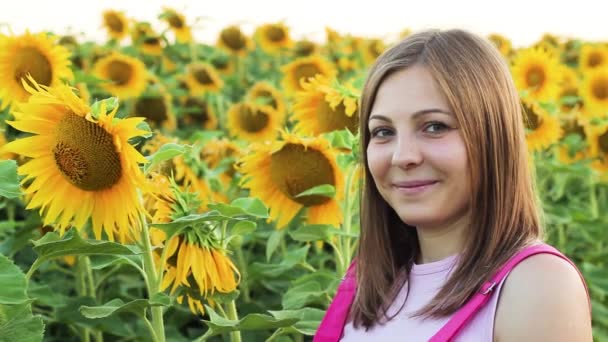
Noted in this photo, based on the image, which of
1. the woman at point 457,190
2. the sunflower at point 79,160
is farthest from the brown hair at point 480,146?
the sunflower at point 79,160

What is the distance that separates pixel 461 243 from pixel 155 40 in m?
3.58

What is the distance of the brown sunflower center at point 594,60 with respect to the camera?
16.5ft

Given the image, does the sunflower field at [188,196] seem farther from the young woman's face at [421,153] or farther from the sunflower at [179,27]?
the sunflower at [179,27]

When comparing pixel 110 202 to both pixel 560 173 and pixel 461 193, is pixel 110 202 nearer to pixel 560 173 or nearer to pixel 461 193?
pixel 461 193

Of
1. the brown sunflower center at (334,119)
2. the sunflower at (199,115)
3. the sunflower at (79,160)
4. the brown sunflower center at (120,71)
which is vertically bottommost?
the sunflower at (199,115)

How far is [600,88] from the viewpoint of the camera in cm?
421

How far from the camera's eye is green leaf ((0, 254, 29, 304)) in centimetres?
156

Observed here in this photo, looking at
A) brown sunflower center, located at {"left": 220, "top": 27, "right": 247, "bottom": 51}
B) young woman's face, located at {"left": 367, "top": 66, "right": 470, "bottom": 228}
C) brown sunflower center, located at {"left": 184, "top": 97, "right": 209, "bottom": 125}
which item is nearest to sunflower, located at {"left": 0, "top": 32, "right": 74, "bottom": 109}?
young woman's face, located at {"left": 367, "top": 66, "right": 470, "bottom": 228}

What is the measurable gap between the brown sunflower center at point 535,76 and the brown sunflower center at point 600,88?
32cm

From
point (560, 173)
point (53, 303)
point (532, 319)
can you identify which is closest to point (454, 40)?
point (532, 319)

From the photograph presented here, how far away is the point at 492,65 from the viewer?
5.64 feet

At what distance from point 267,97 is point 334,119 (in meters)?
1.43

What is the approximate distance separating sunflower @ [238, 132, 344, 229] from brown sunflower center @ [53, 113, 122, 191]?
58 cm

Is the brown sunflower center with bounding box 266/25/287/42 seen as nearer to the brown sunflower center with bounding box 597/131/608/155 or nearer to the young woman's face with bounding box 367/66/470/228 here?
the brown sunflower center with bounding box 597/131/608/155
